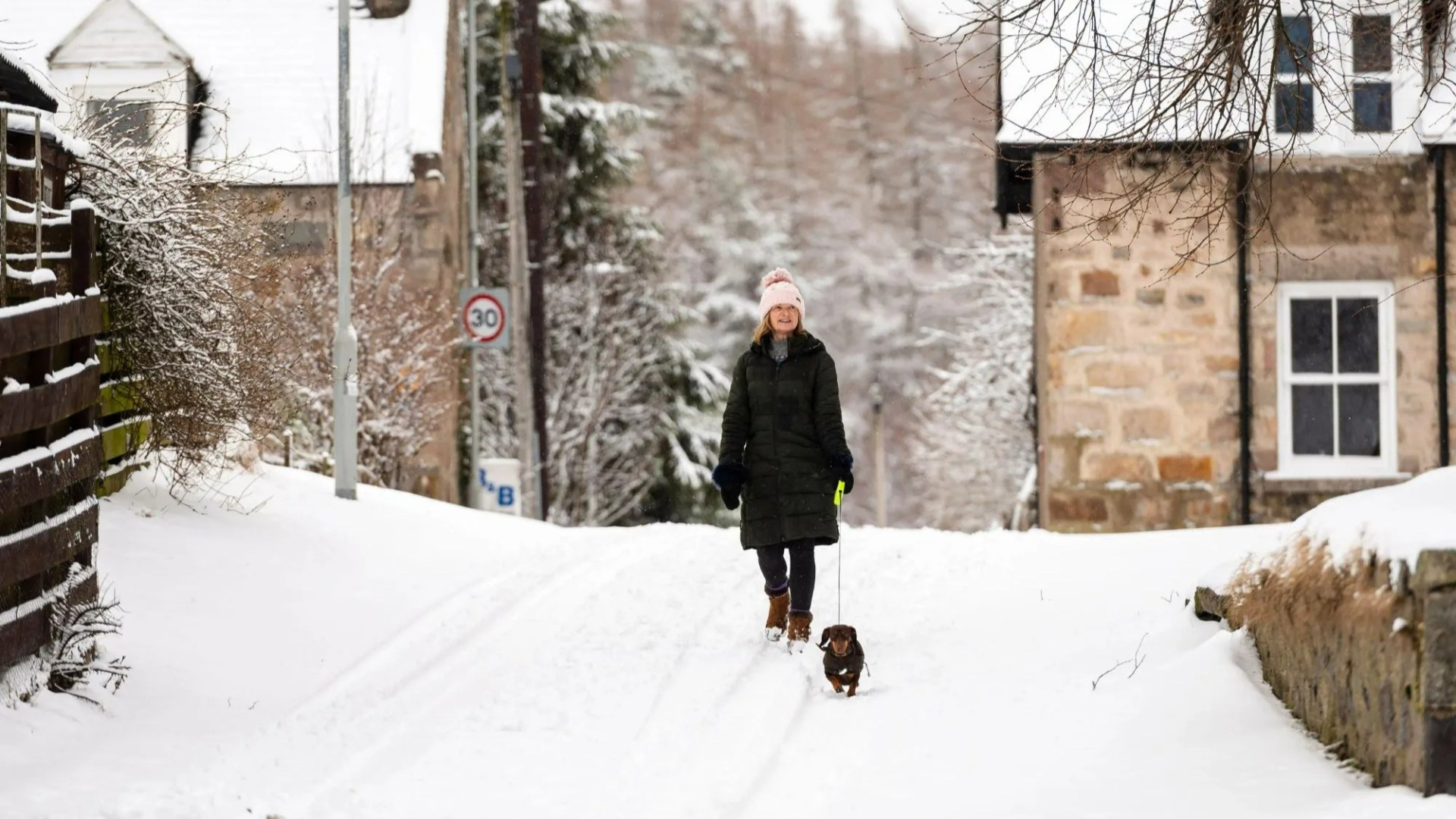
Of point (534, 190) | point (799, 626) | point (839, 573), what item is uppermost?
point (534, 190)

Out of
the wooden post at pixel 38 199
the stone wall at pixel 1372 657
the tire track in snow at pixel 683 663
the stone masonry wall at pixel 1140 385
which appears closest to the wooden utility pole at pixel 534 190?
the stone masonry wall at pixel 1140 385

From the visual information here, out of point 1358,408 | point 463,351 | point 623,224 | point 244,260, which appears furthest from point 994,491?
point 244,260

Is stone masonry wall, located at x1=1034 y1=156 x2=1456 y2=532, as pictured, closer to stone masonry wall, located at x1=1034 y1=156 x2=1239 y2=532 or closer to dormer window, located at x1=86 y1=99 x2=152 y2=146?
stone masonry wall, located at x1=1034 y1=156 x2=1239 y2=532

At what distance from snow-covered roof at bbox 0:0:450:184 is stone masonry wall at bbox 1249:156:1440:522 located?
1133 cm

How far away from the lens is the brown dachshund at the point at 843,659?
7.01 m

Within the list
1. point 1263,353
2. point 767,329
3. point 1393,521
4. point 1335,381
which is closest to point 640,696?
point 767,329

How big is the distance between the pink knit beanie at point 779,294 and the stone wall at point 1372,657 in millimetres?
2739

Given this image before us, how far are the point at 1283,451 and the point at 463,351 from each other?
12282 millimetres

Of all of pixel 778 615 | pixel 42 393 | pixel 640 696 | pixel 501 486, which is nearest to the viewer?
pixel 42 393

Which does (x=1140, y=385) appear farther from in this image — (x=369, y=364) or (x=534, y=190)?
(x=534, y=190)

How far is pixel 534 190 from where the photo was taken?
2133cm

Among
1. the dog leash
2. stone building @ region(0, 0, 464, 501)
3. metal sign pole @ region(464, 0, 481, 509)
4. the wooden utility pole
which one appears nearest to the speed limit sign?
metal sign pole @ region(464, 0, 481, 509)

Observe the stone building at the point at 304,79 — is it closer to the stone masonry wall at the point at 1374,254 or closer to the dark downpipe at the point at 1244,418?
the dark downpipe at the point at 1244,418

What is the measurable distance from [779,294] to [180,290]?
3385 millimetres
